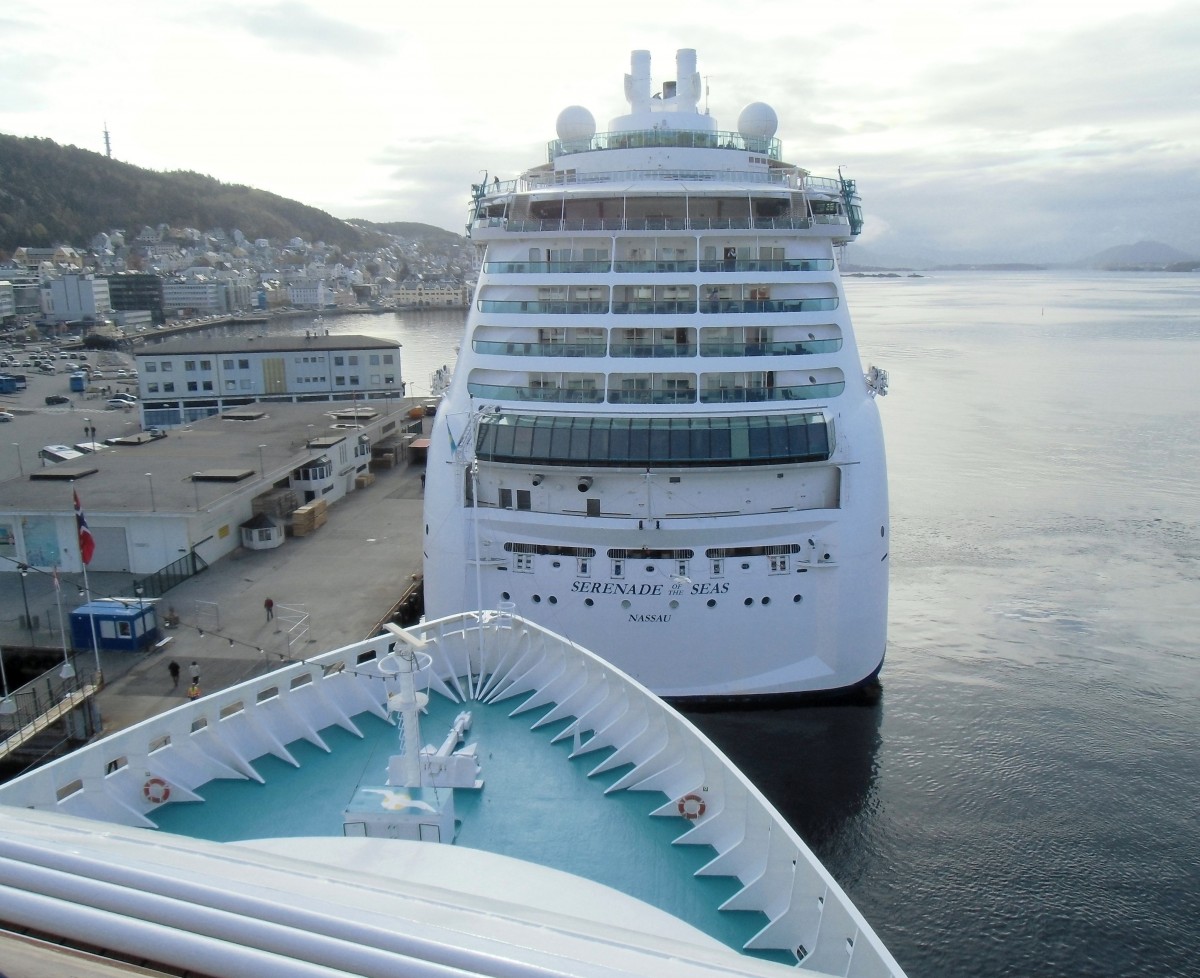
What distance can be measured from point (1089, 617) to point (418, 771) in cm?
1934

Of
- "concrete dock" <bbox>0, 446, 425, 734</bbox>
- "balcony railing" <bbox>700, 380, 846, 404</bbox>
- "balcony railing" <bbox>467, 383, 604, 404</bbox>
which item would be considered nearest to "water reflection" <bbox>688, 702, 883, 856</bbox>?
"balcony railing" <bbox>700, 380, 846, 404</bbox>

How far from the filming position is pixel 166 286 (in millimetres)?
136375

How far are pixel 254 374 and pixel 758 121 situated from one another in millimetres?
32240

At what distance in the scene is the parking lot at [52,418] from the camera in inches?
1517

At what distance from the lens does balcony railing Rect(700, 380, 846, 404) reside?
16.0m

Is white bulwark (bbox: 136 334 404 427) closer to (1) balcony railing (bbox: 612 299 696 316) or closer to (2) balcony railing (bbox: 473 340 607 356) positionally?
(2) balcony railing (bbox: 473 340 607 356)

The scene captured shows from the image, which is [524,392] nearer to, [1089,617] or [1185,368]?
[1089,617]

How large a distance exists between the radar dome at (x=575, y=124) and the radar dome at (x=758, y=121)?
3.58 metres

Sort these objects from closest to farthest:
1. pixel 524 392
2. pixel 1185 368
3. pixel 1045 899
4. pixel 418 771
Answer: pixel 418 771 → pixel 1045 899 → pixel 524 392 → pixel 1185 368

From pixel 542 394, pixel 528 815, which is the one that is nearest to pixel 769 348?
pixel 542 394

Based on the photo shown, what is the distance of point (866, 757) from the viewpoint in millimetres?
15984

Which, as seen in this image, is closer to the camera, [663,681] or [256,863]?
[256,863]

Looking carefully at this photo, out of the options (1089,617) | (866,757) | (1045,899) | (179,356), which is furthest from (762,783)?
(179,356)

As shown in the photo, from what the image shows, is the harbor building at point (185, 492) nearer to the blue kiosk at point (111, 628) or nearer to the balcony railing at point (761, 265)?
the blue kiosk at point (111, 628)
